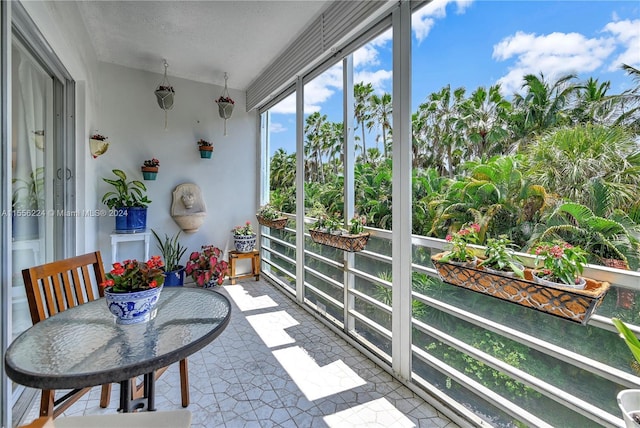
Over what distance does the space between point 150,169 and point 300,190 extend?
1.83 m

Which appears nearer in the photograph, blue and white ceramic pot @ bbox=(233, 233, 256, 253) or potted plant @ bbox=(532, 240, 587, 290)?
potted plant @ bbox=(532, 240, 587, 290)

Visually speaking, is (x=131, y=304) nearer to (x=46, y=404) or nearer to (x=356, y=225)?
(x=46, y=404)

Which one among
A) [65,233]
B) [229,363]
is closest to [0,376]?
[229,363]

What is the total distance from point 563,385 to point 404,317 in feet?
2.69

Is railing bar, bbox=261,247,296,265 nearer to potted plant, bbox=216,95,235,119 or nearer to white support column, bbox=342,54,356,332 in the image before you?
white support column, bbox=342,54,356,332

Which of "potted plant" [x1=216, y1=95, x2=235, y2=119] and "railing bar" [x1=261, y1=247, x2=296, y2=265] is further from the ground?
"potted plant" [x1=216, y1=95, x2=235, y2=119]

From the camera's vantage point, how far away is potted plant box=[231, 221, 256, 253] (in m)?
4.00

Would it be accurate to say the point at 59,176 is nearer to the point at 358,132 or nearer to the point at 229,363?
the point at 229,363

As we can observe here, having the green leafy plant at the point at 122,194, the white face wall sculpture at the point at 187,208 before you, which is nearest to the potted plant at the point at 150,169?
the green leafy plant at the point at 122,194

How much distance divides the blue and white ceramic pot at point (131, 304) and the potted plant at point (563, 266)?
5.08 ft

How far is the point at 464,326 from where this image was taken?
1.69m

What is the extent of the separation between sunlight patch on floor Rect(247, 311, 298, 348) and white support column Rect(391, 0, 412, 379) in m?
0.95

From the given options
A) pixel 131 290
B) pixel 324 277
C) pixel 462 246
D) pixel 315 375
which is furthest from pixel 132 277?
pixel 324 277

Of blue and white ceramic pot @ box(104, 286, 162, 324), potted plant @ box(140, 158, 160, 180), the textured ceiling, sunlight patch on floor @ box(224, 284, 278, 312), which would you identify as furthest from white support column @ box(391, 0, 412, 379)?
potted plant @ box(140, 158, 160, 180)
